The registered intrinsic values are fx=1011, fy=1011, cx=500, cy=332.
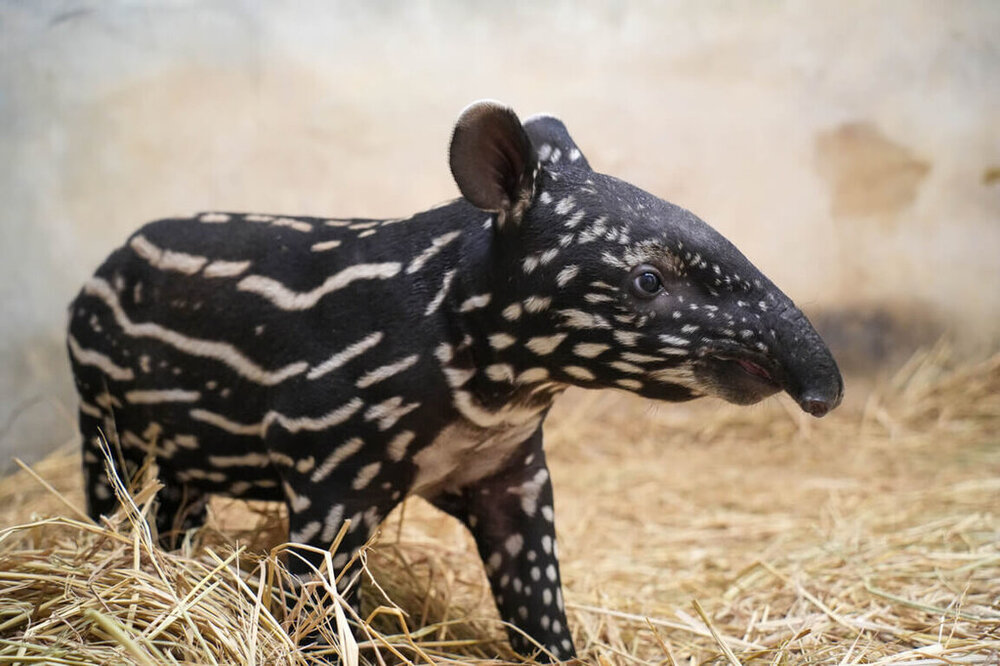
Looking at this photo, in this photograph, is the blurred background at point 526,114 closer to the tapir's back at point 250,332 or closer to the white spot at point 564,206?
the tapir's back at point 250,332

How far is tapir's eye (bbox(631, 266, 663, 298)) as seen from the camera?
6.77ft

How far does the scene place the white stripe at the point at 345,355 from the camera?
223 centimetres

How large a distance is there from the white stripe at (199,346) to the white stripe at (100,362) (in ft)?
0.08

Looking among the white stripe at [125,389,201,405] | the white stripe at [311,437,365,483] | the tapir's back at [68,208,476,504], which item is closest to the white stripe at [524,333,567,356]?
the tapir's back at [68,208,476,504]

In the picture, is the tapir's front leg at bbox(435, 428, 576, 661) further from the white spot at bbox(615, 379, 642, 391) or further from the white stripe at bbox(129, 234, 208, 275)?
the white stripe at bbox(129, 234, 208, 275)

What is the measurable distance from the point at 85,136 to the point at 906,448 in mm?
3912

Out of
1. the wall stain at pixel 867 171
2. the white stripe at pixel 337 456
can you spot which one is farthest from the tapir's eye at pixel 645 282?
the wall stain at pixel 867 171

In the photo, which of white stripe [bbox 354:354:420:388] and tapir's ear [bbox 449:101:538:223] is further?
white stripe [bbox 354:354:420:388]

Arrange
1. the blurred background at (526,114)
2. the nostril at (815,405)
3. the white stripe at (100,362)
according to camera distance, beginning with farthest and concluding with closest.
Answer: the blurred background at (526,114) → the white stripe at (100,362) → the nostril at (815,405)

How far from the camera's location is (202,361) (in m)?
2.46

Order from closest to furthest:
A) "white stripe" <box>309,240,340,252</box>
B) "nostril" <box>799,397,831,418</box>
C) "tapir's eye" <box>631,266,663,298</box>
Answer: "nostril" <box>799,397,831,418</box>
"tapir's eye" <box>631,266,663,298</box>
"white stripe" <box>309,240,340,252</box>

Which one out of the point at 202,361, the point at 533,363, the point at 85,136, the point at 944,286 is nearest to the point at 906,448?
the point at 944,286

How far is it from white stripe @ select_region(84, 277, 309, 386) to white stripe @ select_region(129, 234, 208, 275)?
138 millimetres

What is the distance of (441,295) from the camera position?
2236 mm
